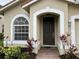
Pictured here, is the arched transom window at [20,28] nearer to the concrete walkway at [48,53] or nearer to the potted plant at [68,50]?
the concrete walkway at [48,53]

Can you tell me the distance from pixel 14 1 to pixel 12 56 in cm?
600

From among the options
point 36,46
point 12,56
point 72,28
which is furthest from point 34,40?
point 72,28

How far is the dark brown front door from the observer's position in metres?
23.9

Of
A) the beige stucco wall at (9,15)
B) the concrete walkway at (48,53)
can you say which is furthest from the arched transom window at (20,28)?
the concrete walkway at (48,53)

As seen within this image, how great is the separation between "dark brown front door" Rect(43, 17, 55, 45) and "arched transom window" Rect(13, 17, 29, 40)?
181cm

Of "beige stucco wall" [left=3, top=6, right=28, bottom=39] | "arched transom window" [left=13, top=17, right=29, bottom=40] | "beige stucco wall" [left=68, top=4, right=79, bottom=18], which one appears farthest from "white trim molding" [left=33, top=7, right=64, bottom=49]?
"beige stucco wall" [left=3, top=6, right=28, bottom=39]

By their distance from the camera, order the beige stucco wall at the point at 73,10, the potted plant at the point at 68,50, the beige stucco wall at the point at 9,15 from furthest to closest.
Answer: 1. the beige stucco wall at the point at 9,15
2. the beige stucco wall at the point at 73,10
3. the potted plant at the point at 68,50

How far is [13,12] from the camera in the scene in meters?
23.6

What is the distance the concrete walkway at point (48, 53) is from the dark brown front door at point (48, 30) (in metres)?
1.96

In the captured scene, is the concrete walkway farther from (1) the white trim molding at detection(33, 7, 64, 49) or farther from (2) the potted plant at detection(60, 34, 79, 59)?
(1) the white trim molding at detection(33, 7, 64, 49)

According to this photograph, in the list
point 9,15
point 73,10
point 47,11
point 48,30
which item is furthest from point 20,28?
point 73,10

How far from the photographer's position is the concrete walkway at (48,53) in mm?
19281

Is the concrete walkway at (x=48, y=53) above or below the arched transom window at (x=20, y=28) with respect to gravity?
below

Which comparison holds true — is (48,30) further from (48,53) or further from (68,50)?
(68,50)
